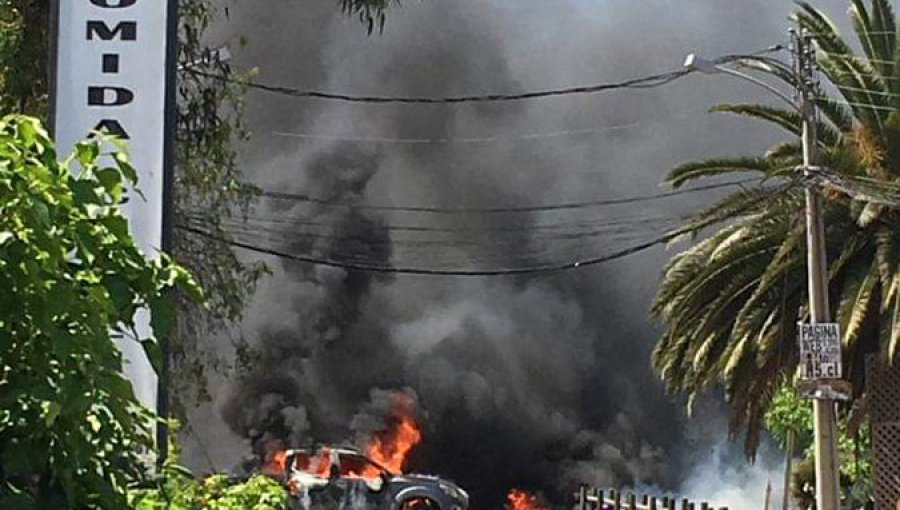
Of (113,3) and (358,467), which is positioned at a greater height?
(113,3)

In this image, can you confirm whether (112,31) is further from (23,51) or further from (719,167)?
(719,167)

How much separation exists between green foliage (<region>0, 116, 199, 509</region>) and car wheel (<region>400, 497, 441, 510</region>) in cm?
2178

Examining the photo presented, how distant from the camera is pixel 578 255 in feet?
135

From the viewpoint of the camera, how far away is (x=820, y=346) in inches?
701

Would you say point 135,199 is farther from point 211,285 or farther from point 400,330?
point 400,330

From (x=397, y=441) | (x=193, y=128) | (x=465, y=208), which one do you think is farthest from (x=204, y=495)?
(x=465, y=208)

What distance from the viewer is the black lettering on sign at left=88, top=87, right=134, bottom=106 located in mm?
7352

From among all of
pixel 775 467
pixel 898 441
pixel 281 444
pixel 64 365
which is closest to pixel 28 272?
pixel 64 365

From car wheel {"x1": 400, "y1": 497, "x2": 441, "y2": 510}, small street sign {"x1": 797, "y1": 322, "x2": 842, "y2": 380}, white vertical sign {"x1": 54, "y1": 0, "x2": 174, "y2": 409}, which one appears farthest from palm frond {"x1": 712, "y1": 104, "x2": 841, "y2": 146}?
white vertical sign {"x1": 54, "y1": 0, "x2": 174, "y2": 409}

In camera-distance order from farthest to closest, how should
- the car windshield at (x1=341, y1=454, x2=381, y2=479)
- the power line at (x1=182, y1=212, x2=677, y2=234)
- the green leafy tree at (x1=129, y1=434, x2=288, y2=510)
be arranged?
the power line at (x1=182, y1=212, x2=677, y2=234)
the car windshield at (x1=341, y1=454, x2=381, y2=479)
the green leafy tree at (x1=129, y1=434, x2=288, y2=510)

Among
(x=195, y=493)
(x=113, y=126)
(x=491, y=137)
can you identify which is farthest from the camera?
(x=491, y=137)

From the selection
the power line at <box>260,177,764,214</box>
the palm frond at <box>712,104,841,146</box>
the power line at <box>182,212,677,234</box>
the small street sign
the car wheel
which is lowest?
the car wheel

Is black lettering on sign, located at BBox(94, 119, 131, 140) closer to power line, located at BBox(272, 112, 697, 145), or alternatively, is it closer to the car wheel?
the car wheel

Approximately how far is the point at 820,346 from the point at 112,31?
12606 mm
